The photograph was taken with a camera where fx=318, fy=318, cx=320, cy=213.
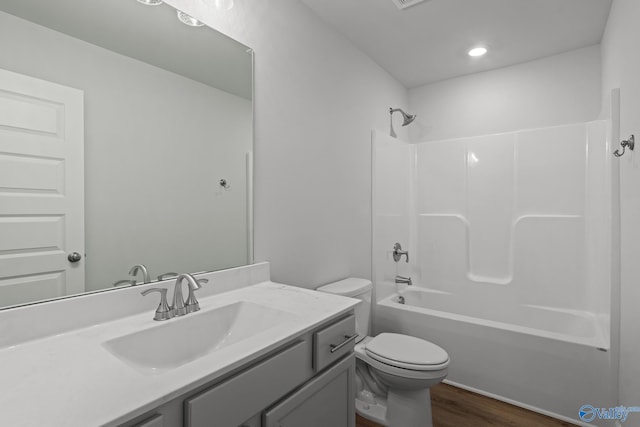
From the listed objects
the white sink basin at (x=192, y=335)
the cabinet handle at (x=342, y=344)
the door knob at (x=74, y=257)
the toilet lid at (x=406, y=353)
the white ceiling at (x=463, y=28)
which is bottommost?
the toilet lid at (x=406, y=353)

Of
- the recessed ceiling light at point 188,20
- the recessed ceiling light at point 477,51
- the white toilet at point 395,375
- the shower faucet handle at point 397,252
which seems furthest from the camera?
the shower faucet handle at point 397,252

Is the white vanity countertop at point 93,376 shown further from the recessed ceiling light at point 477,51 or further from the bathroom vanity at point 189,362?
the recessed ceiling light at point 477,51

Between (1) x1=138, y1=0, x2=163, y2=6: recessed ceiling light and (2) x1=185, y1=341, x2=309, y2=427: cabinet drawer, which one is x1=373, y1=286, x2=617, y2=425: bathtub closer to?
(2) x1=185, y1=341, x2=309, y2=427: cabinet drawer

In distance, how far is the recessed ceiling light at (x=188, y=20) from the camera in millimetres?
1299

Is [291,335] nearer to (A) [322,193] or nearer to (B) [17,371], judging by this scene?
(B) [17,371]

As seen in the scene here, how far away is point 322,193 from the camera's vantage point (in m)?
2.07

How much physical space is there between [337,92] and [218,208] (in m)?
1.27

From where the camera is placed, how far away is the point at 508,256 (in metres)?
2.72

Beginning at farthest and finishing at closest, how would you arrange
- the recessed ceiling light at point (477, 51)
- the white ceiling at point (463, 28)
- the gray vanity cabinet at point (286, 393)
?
the recessed ceiling light at point (477, 51), the white ceiling at point (463, 28), the gray vanity cabinet at point (286, 393)

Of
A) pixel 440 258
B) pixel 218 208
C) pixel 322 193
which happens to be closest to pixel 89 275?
pixel 218 208

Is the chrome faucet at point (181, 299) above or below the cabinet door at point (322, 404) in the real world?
above

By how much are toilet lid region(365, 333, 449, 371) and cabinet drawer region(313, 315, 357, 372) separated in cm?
58

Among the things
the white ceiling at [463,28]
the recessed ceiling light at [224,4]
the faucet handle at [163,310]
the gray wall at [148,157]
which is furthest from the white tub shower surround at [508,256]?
the faucet handle at [163,310]

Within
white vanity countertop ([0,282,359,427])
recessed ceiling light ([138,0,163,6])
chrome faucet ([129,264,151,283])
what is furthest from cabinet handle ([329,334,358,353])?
recessed ceiling light ([138,0,163,6])
